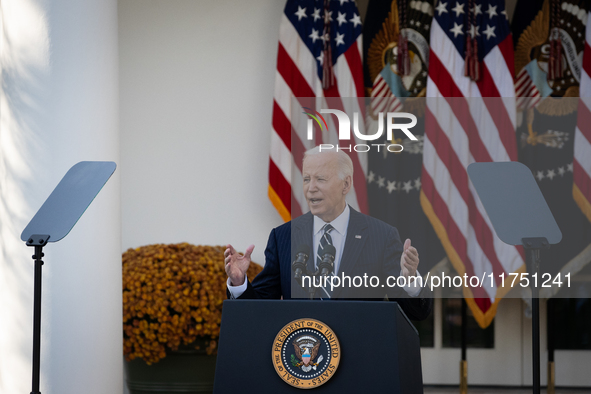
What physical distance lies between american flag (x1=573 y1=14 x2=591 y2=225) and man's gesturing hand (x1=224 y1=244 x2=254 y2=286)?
2.51 meters

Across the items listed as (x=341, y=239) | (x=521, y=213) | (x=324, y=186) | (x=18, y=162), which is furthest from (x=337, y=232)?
(x=18, y=162)

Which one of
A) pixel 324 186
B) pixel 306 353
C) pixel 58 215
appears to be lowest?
pixel 306 353

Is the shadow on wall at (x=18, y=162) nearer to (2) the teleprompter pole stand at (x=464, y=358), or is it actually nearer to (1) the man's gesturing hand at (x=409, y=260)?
(1) the man's gesturing hand at (x=409, y=260)

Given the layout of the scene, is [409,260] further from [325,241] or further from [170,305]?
[170,305]

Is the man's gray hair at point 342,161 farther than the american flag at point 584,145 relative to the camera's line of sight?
No

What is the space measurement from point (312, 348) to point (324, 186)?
82 cm

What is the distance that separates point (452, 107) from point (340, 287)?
2.05 m

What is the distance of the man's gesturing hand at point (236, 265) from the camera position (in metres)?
1.95

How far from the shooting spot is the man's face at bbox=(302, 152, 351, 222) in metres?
2.10

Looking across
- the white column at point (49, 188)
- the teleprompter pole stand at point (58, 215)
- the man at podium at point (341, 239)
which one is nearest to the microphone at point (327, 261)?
the man at podium at point (341, 239)

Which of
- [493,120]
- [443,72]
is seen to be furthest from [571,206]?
[443,72]

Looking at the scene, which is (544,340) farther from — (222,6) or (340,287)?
(222,6)

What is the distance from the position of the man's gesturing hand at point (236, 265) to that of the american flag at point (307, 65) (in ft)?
6.48

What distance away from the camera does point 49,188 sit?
2727mm
